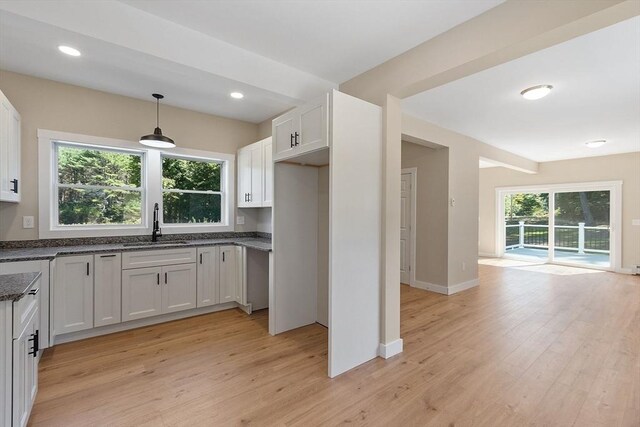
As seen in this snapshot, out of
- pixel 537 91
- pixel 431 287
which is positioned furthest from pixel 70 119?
pixel 431 287

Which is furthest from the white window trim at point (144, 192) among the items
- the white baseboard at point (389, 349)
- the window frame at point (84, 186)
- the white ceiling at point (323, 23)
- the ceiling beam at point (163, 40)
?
the white baseboard at point (389, 349)

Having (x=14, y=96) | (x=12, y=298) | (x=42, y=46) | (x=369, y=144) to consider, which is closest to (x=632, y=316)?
(x=369, y=144)

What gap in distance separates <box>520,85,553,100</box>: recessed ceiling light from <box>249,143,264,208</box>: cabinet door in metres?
3.17

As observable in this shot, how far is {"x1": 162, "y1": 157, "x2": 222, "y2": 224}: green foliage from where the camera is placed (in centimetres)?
400

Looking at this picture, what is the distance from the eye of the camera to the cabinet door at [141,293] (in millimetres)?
3137

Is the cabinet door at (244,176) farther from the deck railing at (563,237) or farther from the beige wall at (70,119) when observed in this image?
the deck railing at (563,237)

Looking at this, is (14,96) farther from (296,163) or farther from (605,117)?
(605,117)

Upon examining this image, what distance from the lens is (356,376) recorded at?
7.74 feet

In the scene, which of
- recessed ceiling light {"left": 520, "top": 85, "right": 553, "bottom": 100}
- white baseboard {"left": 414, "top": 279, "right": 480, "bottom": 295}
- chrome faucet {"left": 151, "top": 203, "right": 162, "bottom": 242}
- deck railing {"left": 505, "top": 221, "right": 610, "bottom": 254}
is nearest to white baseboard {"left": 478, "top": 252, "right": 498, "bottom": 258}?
deck railing {"left": 505, "top": 221, "right": 610, "bottom": 254}

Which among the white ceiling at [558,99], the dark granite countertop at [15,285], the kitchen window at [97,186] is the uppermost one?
the white ceiling at [558,99]

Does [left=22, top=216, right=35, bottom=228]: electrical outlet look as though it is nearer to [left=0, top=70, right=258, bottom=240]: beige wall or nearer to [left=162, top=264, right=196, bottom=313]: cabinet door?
[left=0, top=70, right=258, bottom=240]: beige wall

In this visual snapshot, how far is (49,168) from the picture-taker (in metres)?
3.14

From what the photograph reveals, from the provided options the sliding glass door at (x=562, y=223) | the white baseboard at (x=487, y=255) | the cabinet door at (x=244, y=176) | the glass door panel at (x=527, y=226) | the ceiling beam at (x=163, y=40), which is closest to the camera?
the ceiling beam at (x=163, y=40)

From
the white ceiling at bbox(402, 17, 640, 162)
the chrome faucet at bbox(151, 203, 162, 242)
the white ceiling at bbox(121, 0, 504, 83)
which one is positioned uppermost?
the white ceiling at bbox(121, 0, 504, 83)
